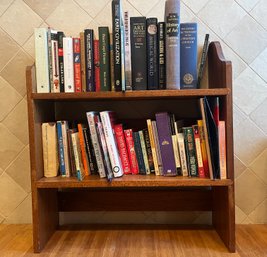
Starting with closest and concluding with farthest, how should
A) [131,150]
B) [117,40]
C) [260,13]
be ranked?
[117,40]
[131,150]
[260,13]

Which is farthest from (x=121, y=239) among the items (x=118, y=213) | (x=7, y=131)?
(x=7, y=131)

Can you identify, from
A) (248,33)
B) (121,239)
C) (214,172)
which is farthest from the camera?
(248,33)

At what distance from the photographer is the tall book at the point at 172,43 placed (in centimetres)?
88

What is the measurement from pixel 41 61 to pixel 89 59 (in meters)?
0.15

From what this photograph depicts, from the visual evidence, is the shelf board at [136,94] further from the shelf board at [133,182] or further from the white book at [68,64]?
the shelf board at [133,182]

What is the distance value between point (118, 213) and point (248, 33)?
83cm

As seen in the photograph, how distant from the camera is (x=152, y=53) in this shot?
0.92 metres

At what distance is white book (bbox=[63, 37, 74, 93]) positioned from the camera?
946 mm

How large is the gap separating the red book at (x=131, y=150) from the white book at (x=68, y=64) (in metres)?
0.23

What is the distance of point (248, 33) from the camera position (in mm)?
1087

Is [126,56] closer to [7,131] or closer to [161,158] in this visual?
[161,158]

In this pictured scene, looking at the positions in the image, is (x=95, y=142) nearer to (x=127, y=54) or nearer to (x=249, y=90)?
(x=127, y=54)

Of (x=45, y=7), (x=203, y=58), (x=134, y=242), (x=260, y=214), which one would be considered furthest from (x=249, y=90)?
(x=45, y=7)

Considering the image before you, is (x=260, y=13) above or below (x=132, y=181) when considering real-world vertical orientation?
above
